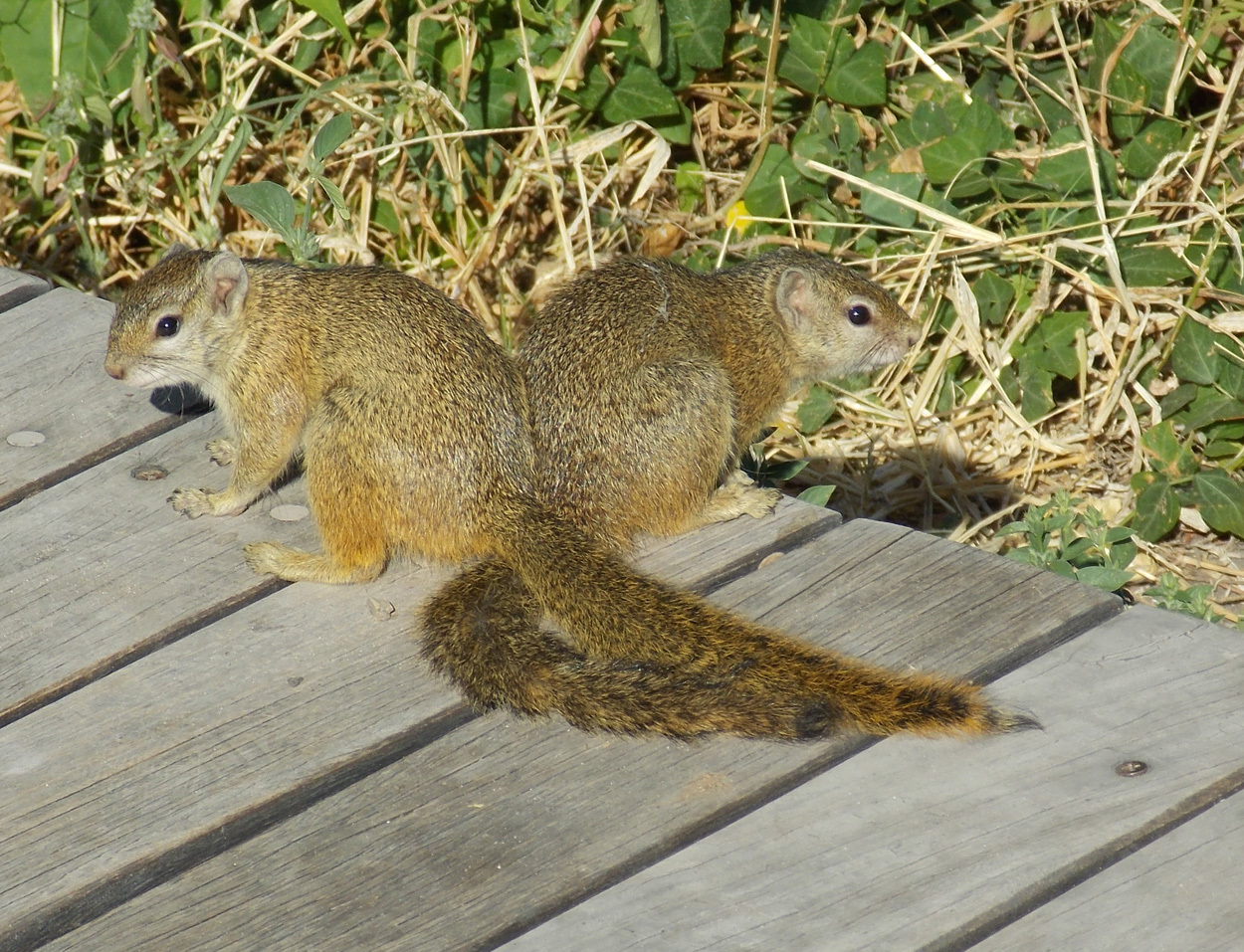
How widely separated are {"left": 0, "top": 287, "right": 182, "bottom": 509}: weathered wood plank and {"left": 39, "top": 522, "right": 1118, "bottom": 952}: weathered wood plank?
1.14 m

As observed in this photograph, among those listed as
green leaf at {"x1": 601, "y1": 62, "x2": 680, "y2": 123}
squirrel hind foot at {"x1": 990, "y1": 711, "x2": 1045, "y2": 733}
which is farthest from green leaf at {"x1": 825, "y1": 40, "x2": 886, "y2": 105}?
squirrel hind foot at {"x1": 990, "y1": 711, "x2": 1045, "y2": 733}

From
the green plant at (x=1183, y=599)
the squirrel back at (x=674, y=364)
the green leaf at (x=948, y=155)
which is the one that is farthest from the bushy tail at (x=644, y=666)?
the green leaf at (x=948, y=155)

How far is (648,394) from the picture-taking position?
2.96 m

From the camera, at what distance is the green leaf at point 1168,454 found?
392 centimetres

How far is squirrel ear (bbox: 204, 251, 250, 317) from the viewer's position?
2.94m

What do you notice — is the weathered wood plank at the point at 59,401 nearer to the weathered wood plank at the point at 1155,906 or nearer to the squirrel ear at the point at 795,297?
the squirrel ear at the point at 795,297

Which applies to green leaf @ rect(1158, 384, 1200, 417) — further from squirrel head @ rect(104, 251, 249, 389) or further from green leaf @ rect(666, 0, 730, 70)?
squirrel head @ rect(104, 251, 249, 389)

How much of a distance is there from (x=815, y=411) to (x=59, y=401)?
7.34 ft

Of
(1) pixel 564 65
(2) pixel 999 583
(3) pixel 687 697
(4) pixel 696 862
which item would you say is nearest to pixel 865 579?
(2) pixel 999 583

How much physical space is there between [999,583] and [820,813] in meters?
0.61

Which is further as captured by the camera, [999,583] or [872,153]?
[872,153]

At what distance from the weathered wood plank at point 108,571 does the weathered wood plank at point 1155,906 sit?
1370 mm

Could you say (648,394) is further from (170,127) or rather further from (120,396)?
(170,127)

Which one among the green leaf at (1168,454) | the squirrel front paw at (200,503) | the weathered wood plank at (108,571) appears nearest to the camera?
the weathered wood plank at (108,571)
